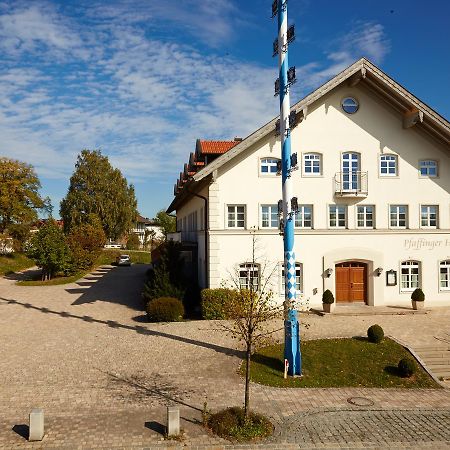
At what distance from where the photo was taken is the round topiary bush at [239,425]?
10.5 metres

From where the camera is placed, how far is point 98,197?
6581cm

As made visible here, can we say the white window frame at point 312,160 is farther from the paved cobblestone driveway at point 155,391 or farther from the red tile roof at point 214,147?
the paved cobblestone driveway at point 155,391

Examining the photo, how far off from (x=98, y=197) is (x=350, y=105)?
157 feet

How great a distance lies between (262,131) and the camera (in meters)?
23.0

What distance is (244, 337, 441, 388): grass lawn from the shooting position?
47.5 feet

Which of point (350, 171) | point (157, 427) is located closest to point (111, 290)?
point (350, 171)

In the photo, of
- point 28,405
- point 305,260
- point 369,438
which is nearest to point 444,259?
point 305,260

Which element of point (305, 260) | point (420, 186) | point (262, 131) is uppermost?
point (262, 131)

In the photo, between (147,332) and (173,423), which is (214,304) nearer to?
(147,332)

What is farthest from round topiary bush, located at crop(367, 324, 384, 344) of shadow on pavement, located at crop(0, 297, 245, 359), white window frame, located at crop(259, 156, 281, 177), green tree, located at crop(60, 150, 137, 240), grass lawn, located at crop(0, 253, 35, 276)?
green tree, located at crop(60, 150, 137, 240)

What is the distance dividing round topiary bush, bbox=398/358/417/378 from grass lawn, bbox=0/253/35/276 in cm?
4442

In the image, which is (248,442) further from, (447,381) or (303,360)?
(447,381)

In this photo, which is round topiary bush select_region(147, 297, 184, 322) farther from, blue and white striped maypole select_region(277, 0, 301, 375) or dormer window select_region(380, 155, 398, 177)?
dormer window select_region(380, 155, 398, 177)

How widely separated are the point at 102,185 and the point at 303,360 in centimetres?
5537
